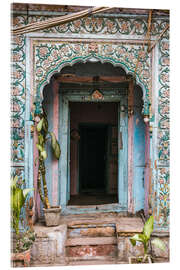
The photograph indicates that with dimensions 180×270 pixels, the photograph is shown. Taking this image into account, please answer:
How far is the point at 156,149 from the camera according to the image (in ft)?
14.5

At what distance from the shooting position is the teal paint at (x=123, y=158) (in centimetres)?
534

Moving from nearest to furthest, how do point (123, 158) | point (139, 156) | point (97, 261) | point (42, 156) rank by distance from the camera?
1. point (97, 261)
2. point (42, 156)
3. point (139, 156)
4. point (123, 158)

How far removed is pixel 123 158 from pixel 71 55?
1.99 metres

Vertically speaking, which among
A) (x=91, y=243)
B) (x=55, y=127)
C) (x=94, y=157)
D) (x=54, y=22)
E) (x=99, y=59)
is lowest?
(x=91, y=243)

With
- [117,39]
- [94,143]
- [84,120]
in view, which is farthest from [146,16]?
[94,143]

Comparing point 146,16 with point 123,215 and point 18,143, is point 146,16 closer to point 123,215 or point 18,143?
point 18,143

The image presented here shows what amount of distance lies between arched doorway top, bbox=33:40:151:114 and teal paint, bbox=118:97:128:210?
115cm

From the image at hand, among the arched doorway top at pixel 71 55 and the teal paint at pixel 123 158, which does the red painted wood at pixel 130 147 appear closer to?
the teal paint at pixel 123 158

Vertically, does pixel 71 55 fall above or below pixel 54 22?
below

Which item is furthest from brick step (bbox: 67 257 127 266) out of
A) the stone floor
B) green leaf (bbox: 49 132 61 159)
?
green leaf (bbox: 49 132 61 159)

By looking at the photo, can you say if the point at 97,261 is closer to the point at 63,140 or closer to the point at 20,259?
the point at 20,259

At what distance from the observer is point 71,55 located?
4340 millimetres

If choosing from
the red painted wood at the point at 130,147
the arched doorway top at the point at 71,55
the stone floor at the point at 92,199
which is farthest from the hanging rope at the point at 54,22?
the stone floor at the point at 92,199

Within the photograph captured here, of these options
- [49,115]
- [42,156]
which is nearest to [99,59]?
[49,115]
